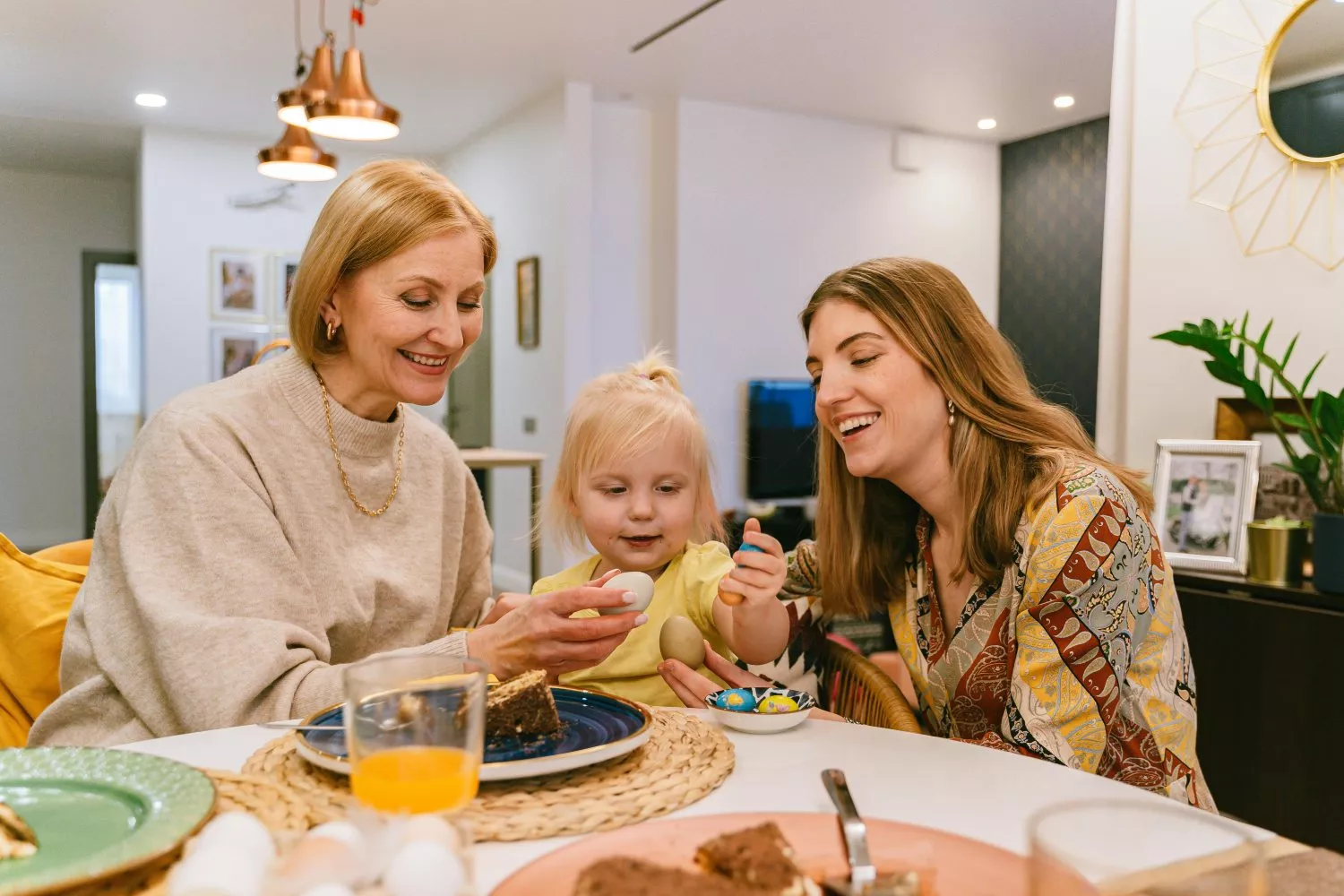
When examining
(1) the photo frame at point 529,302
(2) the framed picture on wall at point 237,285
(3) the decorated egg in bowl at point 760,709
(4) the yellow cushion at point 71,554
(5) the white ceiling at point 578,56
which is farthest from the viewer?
(2) the framed picture on wall at point 237,285

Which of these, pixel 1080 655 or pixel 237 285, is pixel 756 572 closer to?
pixel 1080 655

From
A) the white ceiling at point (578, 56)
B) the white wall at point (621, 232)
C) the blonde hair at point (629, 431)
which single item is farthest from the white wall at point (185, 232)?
the blonde hair at point (629, 431)

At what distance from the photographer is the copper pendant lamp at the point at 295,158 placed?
4.69 metres

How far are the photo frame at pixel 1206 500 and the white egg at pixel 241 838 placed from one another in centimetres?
278

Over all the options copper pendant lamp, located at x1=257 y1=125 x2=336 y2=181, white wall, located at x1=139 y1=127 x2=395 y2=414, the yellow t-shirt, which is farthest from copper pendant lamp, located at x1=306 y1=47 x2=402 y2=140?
white wall, located at x1=139 y1=127 x2=395 y2=414

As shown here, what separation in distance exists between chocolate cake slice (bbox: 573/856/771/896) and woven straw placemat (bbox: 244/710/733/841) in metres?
0.18

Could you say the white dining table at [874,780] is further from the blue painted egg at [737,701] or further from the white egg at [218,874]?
the white egg at [218,874]

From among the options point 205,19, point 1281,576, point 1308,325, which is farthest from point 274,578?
point 205,19

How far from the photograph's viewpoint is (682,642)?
1.61 meters

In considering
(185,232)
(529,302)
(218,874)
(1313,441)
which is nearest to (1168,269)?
(1313,441)

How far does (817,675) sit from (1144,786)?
54 centimetres

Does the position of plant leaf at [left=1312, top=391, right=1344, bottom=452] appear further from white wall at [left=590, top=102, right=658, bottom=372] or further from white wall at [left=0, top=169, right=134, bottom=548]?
white wall at [left=0, top=169, right=134, bottom=548]

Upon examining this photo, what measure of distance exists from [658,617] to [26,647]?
1003mm

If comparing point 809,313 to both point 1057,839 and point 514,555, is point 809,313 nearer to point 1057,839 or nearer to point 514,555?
point 1057,839
